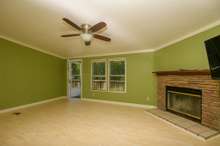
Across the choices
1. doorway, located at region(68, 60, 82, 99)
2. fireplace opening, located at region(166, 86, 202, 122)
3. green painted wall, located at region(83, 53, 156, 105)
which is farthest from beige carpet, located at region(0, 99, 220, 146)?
doorway, located at region(68, 60, 82, 99)

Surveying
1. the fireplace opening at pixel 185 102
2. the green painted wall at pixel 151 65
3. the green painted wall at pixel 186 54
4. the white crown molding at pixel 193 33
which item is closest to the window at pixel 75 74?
the green painted wall at pixel 151 65

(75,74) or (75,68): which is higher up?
(75,68)

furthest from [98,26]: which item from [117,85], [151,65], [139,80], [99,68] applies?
[99,68]

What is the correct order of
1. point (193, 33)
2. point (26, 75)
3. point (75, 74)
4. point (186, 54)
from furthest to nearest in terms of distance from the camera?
1. point (75, 74)
2. point (26, 75)
3. point (186, 54)
4. point (193, 33)

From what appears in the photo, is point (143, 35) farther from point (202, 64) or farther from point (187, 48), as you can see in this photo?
point (202, 64)

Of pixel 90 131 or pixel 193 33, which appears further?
pixel 193 33

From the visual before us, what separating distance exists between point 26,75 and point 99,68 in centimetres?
289

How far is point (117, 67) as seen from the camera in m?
6.49

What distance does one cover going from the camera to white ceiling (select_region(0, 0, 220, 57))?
261 cm

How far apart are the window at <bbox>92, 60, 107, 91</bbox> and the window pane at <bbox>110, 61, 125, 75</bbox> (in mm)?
396

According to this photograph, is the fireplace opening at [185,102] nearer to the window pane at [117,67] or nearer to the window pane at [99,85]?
the window pane at [117,67]

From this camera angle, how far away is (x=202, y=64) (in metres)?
3.59

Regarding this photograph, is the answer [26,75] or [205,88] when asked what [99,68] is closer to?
[26,75]

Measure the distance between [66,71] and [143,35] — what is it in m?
4.87
